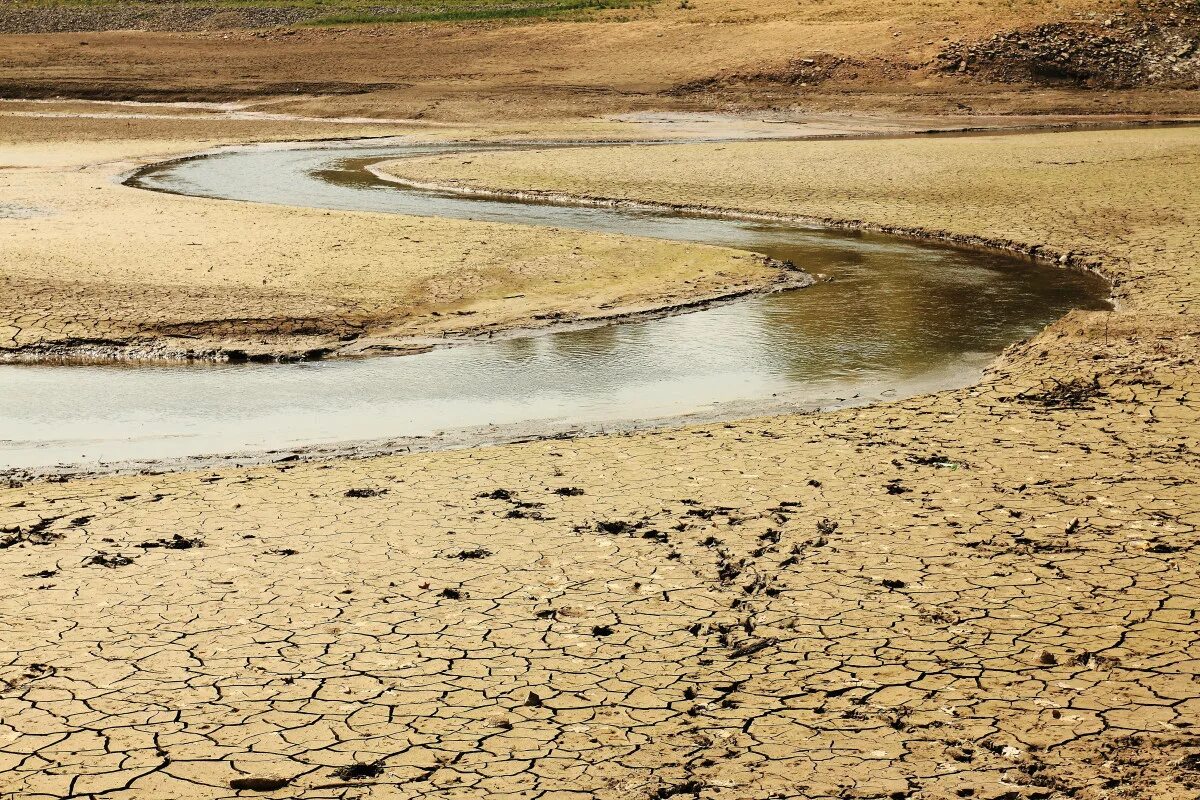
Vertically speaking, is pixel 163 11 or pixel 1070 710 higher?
pixel 163 11

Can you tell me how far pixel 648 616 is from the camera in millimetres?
5535

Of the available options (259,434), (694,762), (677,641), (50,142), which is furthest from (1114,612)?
(50,142)

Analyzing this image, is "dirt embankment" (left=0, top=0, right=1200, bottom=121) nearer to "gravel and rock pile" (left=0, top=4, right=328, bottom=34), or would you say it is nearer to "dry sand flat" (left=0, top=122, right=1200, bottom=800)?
"gravel and rock pile" (left=0, top=4, right=328, bottom=34)

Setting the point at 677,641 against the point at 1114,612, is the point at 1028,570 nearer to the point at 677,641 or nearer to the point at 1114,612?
the point at 1114,612

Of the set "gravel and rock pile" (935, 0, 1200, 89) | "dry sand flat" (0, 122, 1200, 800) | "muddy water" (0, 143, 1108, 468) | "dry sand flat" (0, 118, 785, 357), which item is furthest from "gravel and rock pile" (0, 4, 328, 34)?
"dry sand flat" (0, 122, 1200, 800)

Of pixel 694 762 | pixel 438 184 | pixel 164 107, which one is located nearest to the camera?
pixel 694 762

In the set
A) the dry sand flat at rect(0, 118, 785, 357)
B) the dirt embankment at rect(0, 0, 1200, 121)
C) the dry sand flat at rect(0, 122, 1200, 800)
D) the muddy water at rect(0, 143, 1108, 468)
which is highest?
the dirt embankment at rect(0, 0, 1200, 121)

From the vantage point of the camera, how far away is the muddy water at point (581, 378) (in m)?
9.03

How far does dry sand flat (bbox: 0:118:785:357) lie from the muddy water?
1.78 feet

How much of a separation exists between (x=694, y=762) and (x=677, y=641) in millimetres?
969

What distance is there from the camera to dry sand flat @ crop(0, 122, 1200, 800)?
14.3 feet

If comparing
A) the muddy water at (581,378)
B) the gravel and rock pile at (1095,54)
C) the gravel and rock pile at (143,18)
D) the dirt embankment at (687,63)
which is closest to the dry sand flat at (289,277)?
the muddy water at (581,378)

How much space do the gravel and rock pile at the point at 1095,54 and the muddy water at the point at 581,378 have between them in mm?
19252

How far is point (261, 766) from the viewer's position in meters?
4.35
